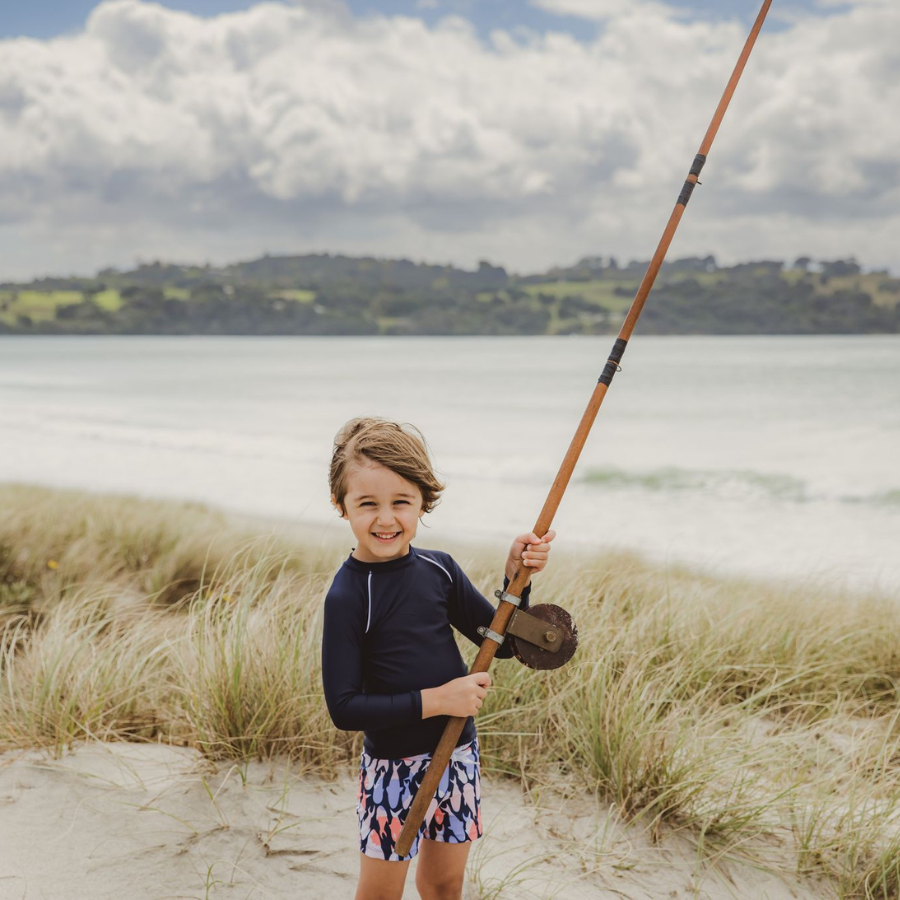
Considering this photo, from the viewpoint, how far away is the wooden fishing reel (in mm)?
2123

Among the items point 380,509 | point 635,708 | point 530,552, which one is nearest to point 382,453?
point 380,509

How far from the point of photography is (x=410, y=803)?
83.8 inches

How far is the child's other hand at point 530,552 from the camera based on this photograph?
2121 millimetres

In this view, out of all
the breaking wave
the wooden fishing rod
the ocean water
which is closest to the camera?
the wooden fishing rod

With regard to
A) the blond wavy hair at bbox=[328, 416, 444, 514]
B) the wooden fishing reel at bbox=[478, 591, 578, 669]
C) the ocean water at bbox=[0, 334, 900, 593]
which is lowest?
the ocean water at bbox=[0, 334, 900, 593]

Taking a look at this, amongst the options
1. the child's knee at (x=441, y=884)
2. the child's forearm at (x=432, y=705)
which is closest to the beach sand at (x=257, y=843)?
the child's knee at (x=441, y=884)

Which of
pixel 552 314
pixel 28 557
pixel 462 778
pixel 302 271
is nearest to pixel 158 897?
pixel 462 778

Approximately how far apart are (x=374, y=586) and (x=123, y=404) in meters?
36.2

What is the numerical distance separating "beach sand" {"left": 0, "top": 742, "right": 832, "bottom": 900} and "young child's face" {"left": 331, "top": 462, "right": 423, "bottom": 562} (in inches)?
54.8

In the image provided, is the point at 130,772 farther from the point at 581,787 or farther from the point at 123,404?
the point at 123,404

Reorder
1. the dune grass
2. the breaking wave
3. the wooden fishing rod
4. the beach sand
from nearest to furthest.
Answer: the wooden fishing rod → the beach sand → the dune grass → the breaking wave

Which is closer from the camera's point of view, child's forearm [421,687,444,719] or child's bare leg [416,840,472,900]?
child's forearm [421,687,444,719]

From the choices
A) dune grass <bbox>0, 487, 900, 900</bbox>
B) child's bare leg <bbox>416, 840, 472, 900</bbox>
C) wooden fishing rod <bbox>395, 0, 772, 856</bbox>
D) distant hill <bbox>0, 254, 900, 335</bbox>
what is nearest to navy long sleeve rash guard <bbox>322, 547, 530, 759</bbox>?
wooden fishing rod <bbox>395, 0, 772, 856</bbox>

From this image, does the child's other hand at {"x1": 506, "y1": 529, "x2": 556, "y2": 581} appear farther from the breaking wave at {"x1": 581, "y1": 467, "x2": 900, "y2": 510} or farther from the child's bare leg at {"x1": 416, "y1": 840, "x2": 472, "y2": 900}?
the breaking wave at {"x1": 581, "y1": 467, "x2": 900, "y2": 510}
